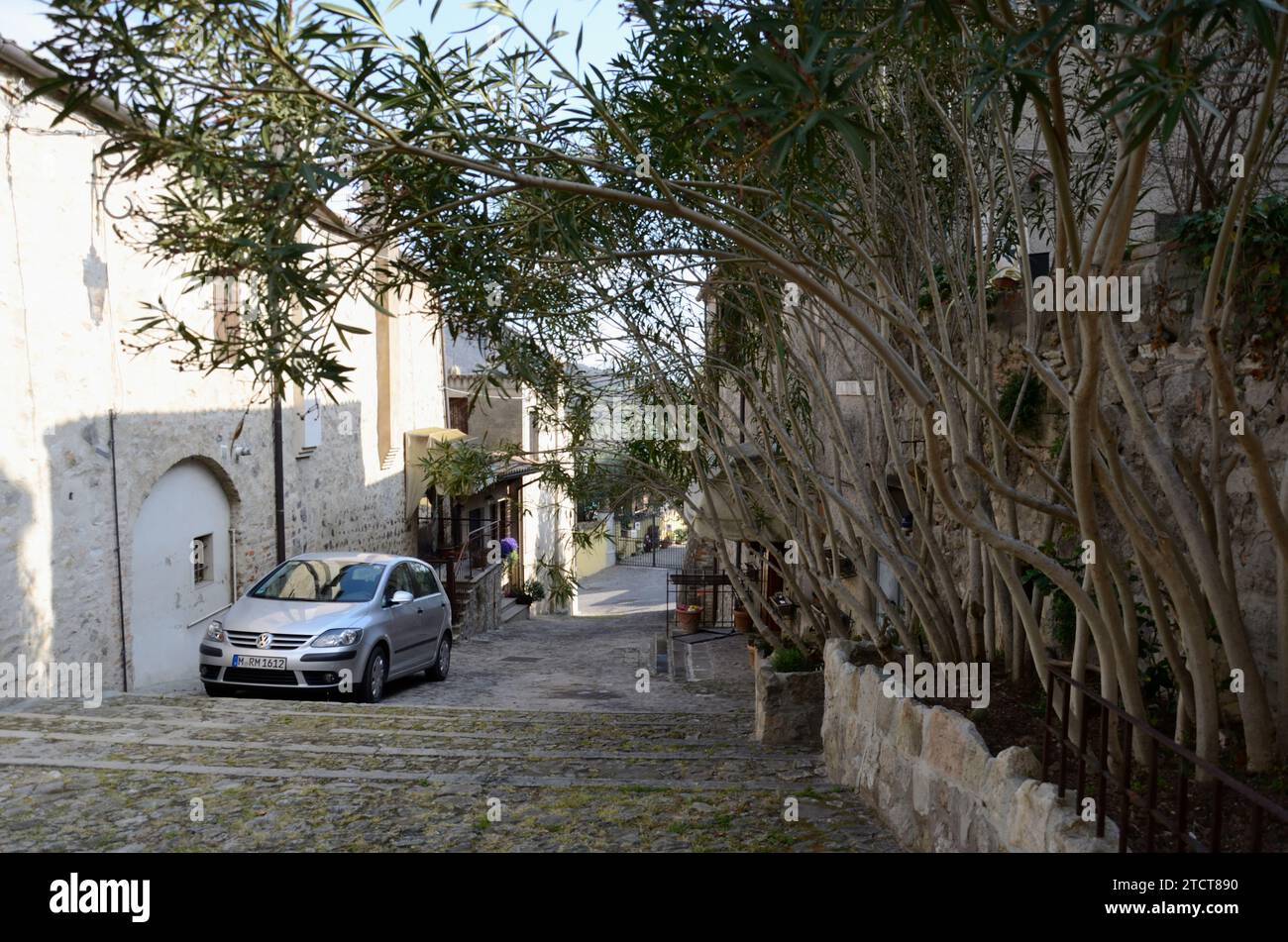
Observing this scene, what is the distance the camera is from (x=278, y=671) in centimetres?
953

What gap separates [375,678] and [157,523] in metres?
3.16

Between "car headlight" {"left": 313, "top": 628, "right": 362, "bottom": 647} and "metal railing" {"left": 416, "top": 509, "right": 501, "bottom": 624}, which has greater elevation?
→ "car headlight" {"left": 313, "top": 628, "right": 362, "bottom": 647}

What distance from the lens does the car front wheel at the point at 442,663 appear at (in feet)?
40.2

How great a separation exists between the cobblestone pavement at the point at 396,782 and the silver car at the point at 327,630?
45cm

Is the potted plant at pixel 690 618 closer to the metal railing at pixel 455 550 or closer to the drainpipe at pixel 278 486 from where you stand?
the metal railing at pixel 455 550

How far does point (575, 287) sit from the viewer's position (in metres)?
8.55

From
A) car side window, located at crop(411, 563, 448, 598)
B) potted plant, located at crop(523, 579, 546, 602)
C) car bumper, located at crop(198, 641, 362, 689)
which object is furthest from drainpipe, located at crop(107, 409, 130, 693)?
potted plant, located at crop(523, 579, 546, 602)

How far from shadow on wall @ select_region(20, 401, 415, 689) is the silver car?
3.76 ft

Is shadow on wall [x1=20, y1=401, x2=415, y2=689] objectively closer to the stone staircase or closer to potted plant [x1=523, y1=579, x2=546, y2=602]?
the stone staircase

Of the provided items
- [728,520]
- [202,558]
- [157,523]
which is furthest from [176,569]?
[728,520]

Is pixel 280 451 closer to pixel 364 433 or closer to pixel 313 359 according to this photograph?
pixel 364 433

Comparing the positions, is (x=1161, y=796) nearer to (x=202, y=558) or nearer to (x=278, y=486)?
(x=202, y=558)

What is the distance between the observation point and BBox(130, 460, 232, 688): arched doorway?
11.1 meters
